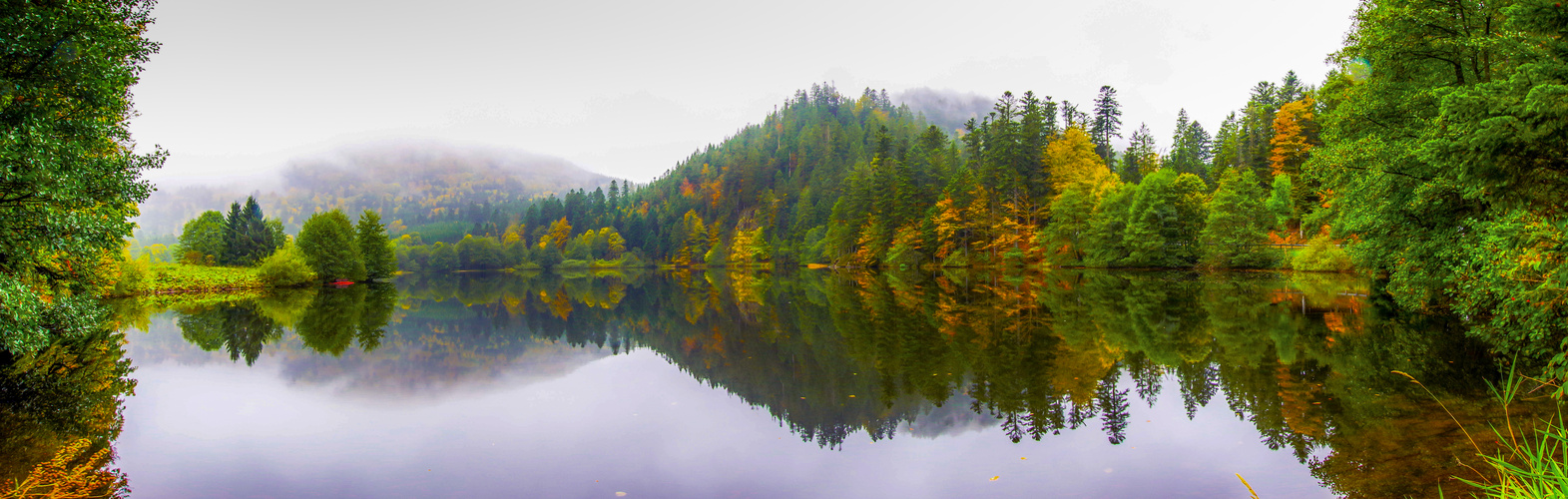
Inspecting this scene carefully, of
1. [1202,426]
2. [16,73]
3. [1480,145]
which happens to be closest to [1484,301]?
[1480,145]

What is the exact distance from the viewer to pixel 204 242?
58.1m

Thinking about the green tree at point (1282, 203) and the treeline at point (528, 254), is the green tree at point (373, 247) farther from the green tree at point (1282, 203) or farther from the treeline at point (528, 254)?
the green tree at point (1282, 203)

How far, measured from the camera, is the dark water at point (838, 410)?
631cm

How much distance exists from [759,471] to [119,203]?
43.0 feet

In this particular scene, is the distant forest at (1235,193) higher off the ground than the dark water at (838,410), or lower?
higher

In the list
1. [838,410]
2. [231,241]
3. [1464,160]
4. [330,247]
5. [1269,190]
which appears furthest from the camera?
[231,241]

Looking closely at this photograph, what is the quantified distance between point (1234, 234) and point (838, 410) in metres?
Answer: 41.2

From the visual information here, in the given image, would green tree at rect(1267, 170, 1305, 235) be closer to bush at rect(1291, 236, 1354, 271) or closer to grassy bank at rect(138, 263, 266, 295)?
bush at rect(1291, 236, 1354, 271)

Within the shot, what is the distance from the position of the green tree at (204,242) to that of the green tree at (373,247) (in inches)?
491

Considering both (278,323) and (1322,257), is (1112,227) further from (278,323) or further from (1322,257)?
(278,323)

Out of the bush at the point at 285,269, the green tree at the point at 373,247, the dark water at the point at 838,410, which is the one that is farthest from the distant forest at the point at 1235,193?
the bush at the point at 285,269

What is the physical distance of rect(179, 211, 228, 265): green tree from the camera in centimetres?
Result: 5662

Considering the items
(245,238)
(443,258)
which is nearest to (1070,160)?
(245,238)

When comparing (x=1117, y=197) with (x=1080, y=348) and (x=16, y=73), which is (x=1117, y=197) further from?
(x=16, y=73)
